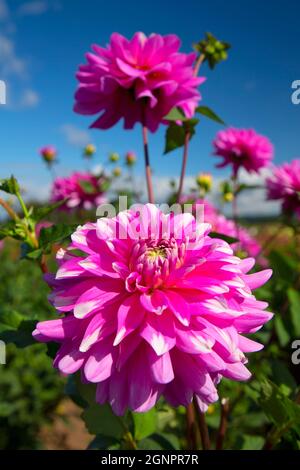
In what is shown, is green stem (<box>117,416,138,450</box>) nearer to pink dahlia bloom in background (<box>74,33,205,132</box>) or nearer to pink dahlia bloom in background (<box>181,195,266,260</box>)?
pink dahlia bloom in background (<box>74,33,205,132</box>)

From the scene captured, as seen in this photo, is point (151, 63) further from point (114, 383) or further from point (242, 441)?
point (242, 441)

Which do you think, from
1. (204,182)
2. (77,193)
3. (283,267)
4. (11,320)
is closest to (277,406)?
(11,320)

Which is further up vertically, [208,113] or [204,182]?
[208,113]

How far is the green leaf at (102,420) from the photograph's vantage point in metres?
0.79

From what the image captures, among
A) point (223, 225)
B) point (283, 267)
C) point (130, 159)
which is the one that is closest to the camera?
point (283, 267)

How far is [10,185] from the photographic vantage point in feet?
2.53

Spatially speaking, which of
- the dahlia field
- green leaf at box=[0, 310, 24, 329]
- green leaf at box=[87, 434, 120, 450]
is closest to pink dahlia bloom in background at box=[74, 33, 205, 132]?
the dahlia field

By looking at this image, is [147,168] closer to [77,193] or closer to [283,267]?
[283,267]

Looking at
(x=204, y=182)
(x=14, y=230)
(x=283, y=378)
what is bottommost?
(x=283, y=378)

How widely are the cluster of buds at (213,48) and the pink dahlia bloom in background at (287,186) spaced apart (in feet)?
1.48

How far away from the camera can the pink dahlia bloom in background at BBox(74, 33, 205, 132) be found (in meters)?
0.92

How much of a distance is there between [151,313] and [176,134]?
541 millimetres

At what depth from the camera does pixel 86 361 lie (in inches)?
21.1
